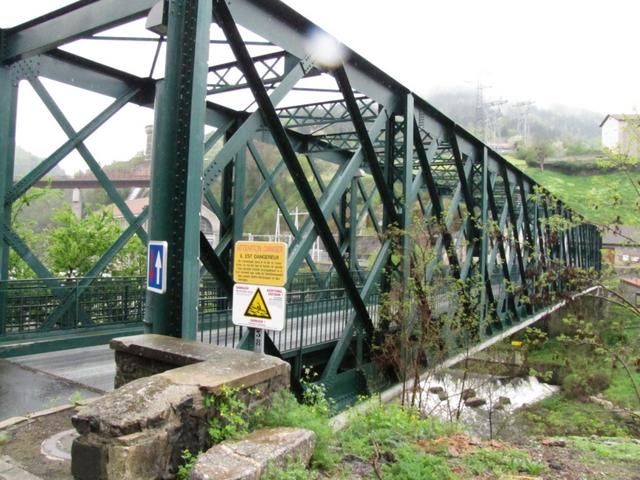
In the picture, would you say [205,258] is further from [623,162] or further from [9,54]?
[623,162]

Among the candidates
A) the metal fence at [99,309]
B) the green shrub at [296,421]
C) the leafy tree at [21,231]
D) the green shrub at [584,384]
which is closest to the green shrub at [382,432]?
the green shrub at [296,421]

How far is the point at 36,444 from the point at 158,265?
187 centimetres

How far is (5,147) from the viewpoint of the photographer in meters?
8.98

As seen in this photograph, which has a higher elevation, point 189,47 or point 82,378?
point 189,47

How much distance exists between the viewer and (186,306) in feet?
17.8

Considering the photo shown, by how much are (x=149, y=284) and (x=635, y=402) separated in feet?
67.5

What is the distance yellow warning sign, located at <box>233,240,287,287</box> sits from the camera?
14.9 feet

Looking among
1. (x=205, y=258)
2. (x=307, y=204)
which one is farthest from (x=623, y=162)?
(x=205, y=258)

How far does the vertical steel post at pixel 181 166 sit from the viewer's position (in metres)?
5.36

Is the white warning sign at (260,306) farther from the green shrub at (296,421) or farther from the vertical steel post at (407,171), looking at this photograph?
the vertical steel post at (407,171)

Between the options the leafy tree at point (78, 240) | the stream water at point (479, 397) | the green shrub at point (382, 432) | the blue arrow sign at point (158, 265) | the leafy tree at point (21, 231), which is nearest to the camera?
the green shrub at point (382, 432)

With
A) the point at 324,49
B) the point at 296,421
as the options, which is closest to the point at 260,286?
the point at 296,421

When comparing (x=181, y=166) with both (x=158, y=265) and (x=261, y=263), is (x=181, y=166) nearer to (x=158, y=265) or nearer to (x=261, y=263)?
(x=158, y=265)

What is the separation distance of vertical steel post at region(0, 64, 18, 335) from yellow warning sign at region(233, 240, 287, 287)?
6228 mm
